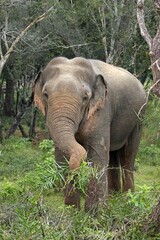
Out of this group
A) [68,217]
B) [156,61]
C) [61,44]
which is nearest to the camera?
[156,61]

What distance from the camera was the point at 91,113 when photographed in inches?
300

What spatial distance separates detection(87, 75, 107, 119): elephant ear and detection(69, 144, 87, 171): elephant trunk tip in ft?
4.47

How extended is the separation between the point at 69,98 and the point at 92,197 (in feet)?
3.96

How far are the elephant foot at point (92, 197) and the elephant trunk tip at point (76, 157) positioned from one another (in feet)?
0.65

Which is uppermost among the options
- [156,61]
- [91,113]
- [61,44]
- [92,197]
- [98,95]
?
[156,61]

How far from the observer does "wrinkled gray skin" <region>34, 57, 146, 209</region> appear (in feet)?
22.1

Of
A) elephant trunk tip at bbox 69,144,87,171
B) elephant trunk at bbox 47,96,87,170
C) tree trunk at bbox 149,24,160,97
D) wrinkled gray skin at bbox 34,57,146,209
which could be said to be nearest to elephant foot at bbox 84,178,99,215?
wrinkled gray skin at bbox 34,57,146,209

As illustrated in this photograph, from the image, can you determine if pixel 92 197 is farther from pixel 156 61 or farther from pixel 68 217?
pixel 156 61

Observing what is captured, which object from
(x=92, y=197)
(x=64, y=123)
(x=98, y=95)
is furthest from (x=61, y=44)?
(x=92, y=197)

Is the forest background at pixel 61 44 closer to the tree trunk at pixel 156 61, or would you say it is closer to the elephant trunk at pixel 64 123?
the elephant trunk at pixel 64 123

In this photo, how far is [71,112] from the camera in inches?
270

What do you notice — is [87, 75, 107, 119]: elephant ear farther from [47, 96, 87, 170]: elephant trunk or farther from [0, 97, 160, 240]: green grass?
[0, 97, 160, 240]: green grass

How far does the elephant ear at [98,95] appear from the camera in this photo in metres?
7.60

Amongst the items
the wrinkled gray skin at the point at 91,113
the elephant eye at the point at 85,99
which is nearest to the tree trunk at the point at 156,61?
the wrinkled gray skin at the point at 91,113
